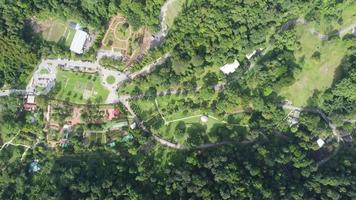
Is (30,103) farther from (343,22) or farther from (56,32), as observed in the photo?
(343,22)

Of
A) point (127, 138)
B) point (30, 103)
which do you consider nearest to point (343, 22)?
point (127, 138)

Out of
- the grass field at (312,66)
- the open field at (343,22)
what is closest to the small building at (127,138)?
the grass field at (312,66)

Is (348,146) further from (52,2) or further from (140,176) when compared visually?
(52,2)

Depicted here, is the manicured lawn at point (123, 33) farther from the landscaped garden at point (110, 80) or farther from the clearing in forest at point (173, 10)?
the landscaped garden at point (110, 80)

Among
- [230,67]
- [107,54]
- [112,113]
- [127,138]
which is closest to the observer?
[127,138]

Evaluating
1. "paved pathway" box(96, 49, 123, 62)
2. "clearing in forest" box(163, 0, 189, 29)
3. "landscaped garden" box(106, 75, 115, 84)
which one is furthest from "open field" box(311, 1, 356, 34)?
"landscaped garden" box(106, 75, 115, 84)

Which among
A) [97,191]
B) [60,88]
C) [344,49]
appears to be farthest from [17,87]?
[344,49]

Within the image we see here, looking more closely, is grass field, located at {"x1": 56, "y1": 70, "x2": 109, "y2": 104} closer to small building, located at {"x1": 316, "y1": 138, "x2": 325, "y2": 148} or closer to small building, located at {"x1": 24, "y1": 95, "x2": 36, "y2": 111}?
small building, located at {"x1": 24, "y1": 95, "x2": 36, "y2": 111}
